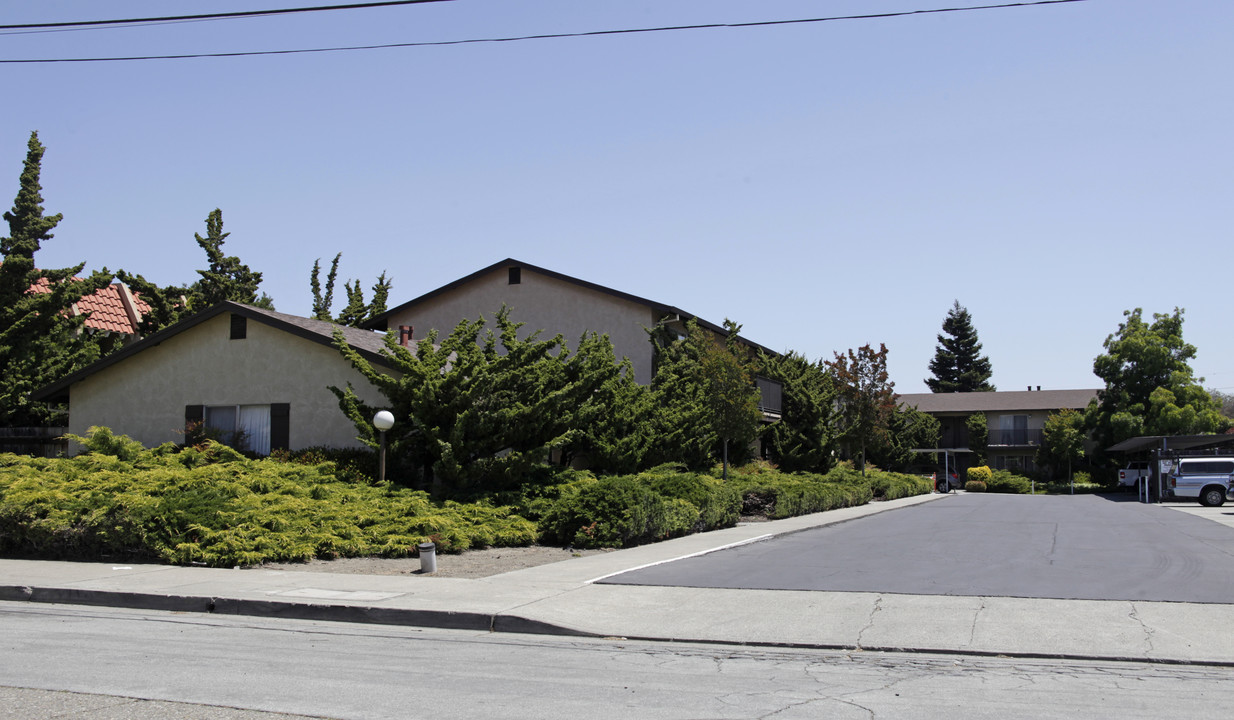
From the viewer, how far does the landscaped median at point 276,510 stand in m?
14.1

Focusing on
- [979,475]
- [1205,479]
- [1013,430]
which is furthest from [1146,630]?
[1013,430]

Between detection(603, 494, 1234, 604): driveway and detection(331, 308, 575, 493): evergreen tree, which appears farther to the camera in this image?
detection(331, 308, 575, 493): evergreen tree

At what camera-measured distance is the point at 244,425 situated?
2278 cm

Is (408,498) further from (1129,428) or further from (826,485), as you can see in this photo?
(1129,428)

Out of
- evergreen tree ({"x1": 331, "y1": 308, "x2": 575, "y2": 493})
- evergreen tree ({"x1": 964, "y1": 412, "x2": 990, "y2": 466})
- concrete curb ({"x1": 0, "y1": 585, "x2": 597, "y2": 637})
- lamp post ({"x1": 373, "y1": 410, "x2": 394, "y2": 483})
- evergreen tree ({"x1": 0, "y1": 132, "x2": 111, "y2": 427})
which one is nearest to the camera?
concrete curb ({"x1": 0, "y1": 585, "x2": 597, "y2": 637})

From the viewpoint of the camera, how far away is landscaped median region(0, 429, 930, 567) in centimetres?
1412

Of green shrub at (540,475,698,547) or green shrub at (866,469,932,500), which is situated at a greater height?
green shrub at (540,475,698,547)

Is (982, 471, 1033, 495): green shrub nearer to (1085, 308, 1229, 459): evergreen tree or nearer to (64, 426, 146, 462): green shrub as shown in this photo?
(1085, 308, 1229, 459): evergreen tree

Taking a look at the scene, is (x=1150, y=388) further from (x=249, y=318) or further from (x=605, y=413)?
(x=249, y=318)

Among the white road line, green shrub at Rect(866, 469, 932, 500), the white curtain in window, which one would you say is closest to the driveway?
the white road line

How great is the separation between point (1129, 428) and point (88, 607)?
49699 mm

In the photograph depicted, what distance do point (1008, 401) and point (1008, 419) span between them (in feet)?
7.49

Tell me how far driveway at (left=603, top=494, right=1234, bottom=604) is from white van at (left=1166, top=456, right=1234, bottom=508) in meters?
14.8

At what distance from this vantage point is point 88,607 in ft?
36.4
